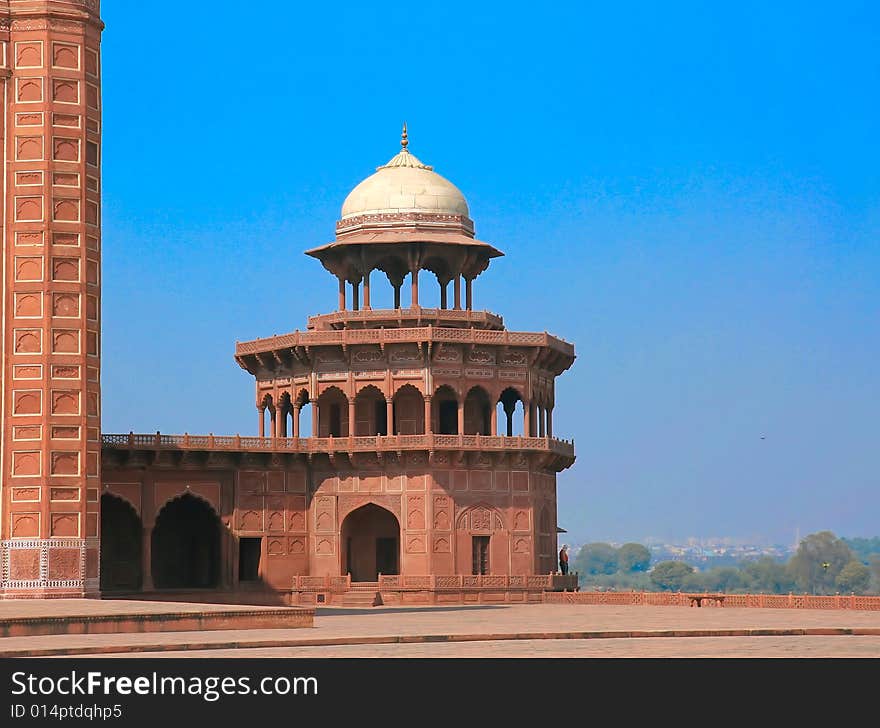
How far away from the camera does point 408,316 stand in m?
62.2

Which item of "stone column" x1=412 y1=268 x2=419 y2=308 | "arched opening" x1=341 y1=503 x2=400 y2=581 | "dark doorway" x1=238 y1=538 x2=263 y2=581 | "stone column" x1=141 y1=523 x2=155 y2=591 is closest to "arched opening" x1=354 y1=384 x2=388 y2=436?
"arched opening" x1=341 y1=503 x2=400 y2=581

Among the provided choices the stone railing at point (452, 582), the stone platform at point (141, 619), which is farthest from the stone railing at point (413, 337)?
the stone platform at point (141, 619)

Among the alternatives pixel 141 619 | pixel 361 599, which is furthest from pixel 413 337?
pixel 141 619

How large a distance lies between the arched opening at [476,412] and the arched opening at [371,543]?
3.91m

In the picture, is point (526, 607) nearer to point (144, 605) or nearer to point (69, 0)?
point (144, 605)

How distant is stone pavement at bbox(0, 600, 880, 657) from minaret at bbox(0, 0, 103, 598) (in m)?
7.10

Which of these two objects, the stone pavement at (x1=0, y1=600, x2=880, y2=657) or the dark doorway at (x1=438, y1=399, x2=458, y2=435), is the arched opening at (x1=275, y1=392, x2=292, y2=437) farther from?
the stone pavement at (x1=0, y1=600, x2=880, y2=657)

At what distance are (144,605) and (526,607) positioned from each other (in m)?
15.4

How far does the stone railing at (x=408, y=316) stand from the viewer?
6228 cm

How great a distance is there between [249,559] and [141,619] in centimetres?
2325

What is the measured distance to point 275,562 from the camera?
60.6 m

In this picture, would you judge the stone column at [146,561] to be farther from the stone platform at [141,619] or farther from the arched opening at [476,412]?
the stone platform at [141,619]

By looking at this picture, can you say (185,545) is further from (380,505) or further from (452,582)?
(452,582)
